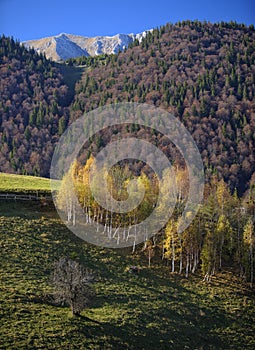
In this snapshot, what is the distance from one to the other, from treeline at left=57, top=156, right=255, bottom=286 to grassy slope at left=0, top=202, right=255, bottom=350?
8.93 ft

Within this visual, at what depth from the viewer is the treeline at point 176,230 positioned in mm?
57188

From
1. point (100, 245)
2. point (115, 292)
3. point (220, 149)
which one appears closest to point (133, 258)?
point (100, 245)

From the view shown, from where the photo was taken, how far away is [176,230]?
57906 millimetres

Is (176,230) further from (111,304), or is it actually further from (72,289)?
(72,289)

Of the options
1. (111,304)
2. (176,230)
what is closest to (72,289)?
(111,304)

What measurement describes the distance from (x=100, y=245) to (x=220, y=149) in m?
145

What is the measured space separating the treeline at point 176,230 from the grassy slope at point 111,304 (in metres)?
2.72

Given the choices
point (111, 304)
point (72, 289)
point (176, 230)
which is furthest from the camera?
point (176, 230)

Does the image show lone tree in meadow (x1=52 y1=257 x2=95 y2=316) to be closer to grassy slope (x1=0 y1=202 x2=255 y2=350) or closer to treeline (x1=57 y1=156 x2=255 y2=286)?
grassy slope (x1=0 y1=202 x2=255 y2=350)

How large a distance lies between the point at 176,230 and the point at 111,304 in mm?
17869

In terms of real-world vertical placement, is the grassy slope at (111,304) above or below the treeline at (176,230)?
below

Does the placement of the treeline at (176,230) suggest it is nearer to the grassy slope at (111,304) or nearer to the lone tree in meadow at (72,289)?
the grassy slope at (111,304)

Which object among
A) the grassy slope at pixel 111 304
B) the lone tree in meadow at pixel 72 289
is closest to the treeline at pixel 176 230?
the grassy slope at pixel 111 304

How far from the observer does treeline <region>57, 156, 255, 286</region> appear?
188 feet
